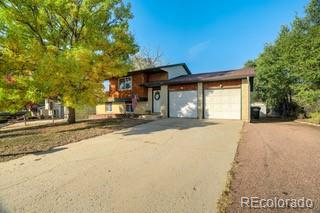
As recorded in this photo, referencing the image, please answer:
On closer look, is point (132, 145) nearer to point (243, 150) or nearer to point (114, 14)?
point (243, 150)

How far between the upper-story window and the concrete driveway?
522 inches

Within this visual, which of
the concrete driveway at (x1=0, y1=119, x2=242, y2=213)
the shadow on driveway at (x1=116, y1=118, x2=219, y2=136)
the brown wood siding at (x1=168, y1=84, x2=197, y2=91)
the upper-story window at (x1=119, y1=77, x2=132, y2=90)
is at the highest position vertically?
the upper-story window at (x1=119, y1=77, x2=132, y2=90)

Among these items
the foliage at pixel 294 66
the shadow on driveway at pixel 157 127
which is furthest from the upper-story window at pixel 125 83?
the foliage at pixel 294 66

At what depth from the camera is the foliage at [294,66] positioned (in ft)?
45.6

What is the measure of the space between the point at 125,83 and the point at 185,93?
7.63 m

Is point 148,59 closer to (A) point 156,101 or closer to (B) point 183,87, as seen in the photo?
(A) point 156,101

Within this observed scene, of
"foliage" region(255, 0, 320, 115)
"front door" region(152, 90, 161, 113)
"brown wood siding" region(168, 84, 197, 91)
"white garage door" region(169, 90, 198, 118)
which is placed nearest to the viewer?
"foliage" region(255, 0, 320, 115)

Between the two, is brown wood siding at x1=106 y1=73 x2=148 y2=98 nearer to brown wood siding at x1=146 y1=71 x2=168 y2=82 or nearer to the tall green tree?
brown wood siding at x1=146 y1=71 x2=168 y2=82

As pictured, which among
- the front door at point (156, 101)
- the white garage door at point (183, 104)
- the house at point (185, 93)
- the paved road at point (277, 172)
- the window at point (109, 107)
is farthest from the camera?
the window at point (109, 107)

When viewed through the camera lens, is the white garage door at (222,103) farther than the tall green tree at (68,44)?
Yes

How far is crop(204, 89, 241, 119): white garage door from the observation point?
1316cm

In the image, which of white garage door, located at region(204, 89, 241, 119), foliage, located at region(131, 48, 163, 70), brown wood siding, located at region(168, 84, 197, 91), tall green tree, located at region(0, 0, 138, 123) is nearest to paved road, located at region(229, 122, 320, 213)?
white garage door, located at region(204, 89, 241, 119)

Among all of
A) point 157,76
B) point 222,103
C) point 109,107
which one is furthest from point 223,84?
point 109,107

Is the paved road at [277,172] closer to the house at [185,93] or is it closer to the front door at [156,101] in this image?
the house at [185,93]
